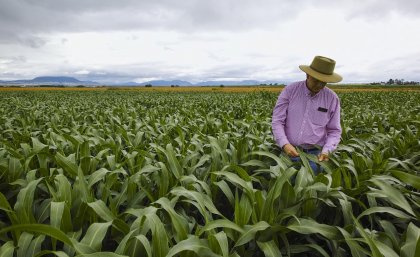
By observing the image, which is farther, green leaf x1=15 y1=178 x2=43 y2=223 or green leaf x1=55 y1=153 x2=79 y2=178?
green leaf x1=55 y1=153 x2=79 y2=178

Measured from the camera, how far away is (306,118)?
3396mm

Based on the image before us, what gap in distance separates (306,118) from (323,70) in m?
0.57

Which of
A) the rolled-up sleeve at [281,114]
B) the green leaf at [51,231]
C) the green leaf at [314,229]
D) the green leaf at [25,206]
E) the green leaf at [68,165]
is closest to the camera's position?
the green leaf at [51,231]

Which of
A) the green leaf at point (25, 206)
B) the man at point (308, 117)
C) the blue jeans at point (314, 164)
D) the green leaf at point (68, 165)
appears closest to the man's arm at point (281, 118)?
the man at point (308, 117)

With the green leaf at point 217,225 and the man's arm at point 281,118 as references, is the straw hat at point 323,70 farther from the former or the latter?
the green leaf at point 217,225

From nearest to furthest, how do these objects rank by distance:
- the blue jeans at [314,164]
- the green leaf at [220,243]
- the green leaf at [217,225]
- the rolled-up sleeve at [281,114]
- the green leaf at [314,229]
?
1. the green leaf at [220,243]
2. the green leaf at [217,225]
3. the green leaf at [314,229]
4. the blue jeans at [314,164]
5. the rolled-up sleeve at [281,114]

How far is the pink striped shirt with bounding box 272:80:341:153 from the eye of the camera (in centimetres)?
336

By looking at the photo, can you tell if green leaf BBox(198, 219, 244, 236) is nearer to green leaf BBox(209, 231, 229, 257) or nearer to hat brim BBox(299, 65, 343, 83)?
green leaf BBox(209, 231, 229, 257)

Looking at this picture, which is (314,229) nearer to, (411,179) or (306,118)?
(411,179)

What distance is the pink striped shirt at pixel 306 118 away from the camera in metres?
3.36

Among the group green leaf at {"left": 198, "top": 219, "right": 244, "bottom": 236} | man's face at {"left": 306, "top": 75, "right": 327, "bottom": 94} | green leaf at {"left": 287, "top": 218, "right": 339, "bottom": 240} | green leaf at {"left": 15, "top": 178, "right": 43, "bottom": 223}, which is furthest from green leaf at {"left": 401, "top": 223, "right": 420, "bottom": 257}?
green leaf at {"left": 15, "top": 178, "right": 43, "bottom": 223}

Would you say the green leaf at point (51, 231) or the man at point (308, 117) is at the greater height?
the man at point (308, 117)

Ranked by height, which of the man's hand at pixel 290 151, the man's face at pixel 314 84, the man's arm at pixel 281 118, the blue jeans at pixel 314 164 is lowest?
the blue jeans at pixel 314 164

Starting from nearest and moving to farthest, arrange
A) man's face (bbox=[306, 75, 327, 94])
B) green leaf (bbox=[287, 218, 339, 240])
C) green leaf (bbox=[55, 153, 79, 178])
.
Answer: green leaf (bbox=[287, 218, 339, 240]), green leaf (bbox=[55, 153, 79, 178]), man's face (bbox=[306, 75, 327, 94])
